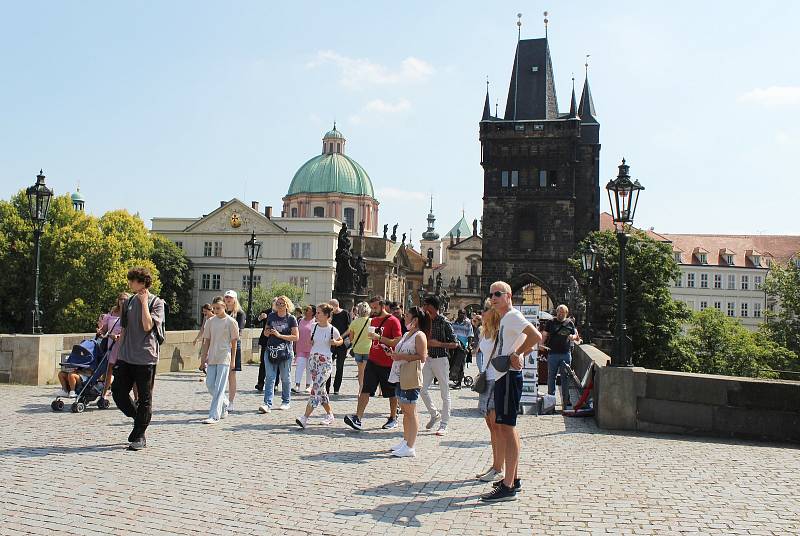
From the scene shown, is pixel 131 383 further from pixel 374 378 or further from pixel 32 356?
pixel 32 356

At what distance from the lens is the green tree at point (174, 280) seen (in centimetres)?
6328

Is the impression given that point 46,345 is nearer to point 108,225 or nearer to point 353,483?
point 353,483

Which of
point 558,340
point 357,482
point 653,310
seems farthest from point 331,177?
point 357,482

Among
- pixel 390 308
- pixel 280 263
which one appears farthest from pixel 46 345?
pixel 280 263

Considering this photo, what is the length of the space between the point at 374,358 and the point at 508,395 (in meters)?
3.81

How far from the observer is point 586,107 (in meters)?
71.0

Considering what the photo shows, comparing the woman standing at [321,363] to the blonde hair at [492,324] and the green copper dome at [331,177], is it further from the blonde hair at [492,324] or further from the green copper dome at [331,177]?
the green copper dome at [331,177]

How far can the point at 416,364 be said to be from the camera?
27.7 feet

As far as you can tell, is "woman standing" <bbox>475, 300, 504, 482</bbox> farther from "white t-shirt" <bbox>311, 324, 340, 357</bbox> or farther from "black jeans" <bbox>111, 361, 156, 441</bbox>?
"black jeans" <bbox>111, 361, 156, 441</bbox>

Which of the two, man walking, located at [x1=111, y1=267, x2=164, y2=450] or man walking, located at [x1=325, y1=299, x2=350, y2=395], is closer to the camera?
man walking, located at [x1=111, y1=267, x2=164, y2=450]

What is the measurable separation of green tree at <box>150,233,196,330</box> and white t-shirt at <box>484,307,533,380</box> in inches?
2286

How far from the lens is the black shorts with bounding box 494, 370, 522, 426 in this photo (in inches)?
250

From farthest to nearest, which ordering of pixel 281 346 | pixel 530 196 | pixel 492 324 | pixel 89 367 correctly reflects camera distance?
pixel 530 196
pixel 281 346
pixel 89 367
pixel 492 324

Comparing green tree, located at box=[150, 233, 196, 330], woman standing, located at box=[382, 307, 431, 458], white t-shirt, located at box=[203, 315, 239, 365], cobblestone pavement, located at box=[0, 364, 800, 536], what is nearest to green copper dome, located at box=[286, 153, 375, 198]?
green tree, located at box=[150, 233, 196, 330]
